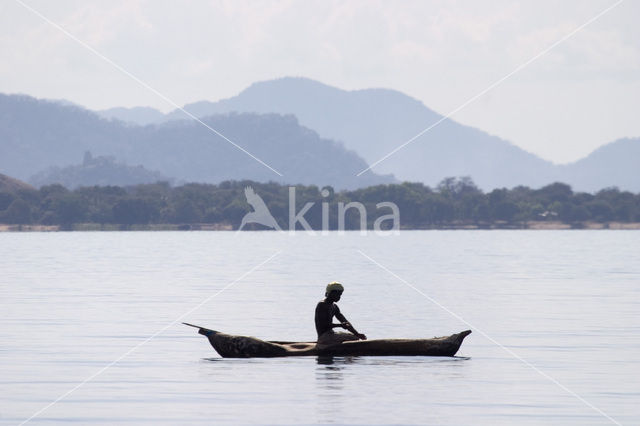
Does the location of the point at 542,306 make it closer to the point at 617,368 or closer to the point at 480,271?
the point at 617,368

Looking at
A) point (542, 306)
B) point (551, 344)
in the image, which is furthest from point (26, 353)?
point (542, 306)

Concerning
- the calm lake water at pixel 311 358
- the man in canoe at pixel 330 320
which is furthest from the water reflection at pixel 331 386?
the man in canoe at pixel 330 320

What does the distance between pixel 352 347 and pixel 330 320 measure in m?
0.94

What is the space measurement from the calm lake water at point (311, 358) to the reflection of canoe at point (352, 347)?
289 mm

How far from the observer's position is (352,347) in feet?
95.3

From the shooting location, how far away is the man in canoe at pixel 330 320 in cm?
2816

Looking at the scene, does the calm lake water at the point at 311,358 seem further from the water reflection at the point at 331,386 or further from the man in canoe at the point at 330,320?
the man in canoe at the point at 330,320

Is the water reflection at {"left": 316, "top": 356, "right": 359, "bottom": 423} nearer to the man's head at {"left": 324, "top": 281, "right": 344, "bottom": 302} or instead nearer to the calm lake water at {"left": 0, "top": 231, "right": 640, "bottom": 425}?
the calm lake water at {"left": 0, "top": 231, "right": 640, "bottom": 425}

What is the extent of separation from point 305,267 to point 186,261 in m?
17.5

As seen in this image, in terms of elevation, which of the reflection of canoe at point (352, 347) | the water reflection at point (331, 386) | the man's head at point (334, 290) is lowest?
the water reflection at point (331, 386)

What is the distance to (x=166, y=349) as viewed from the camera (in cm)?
3275

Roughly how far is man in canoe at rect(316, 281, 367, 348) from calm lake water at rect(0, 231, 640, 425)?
65 centimetres

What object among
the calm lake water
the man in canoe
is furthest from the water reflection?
the man in canoe

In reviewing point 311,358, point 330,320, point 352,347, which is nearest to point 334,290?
point 330,320
